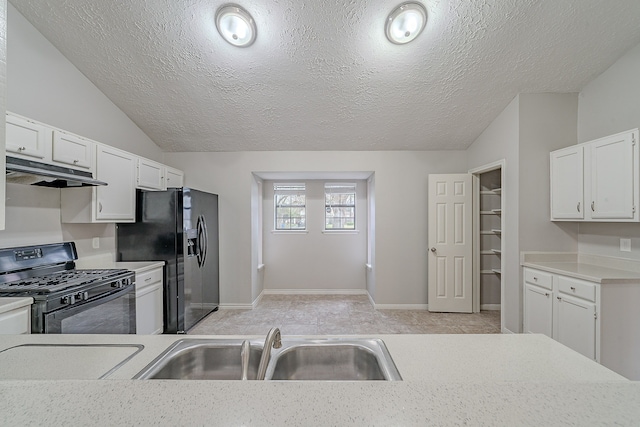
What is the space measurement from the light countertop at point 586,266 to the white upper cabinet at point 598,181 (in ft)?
1.50

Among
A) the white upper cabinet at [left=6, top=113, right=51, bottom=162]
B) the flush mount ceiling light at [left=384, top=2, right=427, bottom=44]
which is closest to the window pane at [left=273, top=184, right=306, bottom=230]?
the flush mount ceiling light at [left=384, top=2, right=427, bottom=44]

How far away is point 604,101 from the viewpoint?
9.15ft

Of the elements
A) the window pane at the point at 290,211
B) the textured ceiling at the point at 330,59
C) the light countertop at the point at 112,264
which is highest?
the textured ceiling at the point at 330,59

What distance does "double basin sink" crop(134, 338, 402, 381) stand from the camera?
106 cm

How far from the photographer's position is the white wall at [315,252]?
16.6 ft

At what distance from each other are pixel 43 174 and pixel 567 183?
4658 millimetres

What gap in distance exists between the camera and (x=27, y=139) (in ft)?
6.70

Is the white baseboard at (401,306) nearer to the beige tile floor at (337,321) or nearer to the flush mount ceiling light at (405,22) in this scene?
the beige tile floor at (337,321)

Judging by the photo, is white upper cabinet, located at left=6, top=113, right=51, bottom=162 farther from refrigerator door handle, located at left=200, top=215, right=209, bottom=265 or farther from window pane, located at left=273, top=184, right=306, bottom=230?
window pane, located at left=273, top=184, right=306, bottom=230

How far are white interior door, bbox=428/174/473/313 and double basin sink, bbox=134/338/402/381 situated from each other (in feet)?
10.6

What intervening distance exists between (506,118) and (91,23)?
14.3 feet

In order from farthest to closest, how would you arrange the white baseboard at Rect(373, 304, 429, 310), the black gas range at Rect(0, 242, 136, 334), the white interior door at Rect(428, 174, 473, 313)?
the white baseboard at Rect(373, 304, 429, 310), the white interior door at Rect(428, 174, 473, 313), the black gas range at Rect(0, 242, 136, 334)

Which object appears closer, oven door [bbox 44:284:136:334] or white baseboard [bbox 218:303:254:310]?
oven door [bbox 44:284:136:334]

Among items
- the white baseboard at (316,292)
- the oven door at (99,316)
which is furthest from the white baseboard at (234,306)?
the oven door at (99,316)
